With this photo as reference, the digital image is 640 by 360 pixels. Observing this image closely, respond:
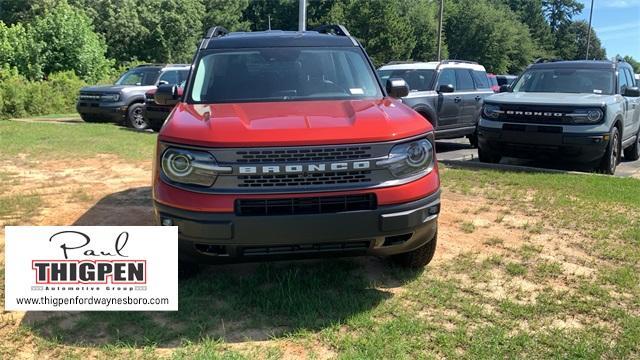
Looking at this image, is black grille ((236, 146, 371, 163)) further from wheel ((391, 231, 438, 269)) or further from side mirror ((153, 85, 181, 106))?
side mirror ((153, 85, 181, 106))

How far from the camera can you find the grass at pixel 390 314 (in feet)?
10.6

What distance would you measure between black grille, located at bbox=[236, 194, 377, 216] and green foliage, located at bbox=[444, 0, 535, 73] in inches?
2799

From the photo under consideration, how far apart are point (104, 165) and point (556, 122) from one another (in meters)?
6.87

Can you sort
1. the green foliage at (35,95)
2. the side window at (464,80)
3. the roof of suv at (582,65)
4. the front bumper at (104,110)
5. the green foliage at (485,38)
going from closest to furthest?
the roof of suv at (582,65) → the side window at (464,80) → the front bumper at (104,110) → the green foliage at (35,95) → the green foliage at (485,38)

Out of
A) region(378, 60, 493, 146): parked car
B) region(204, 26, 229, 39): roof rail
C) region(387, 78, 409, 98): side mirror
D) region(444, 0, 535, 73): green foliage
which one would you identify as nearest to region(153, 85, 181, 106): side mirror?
region(204, 26, 229, 39): roof rail

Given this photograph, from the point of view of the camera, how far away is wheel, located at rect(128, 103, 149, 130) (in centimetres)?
1513

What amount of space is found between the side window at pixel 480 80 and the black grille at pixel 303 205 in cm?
968

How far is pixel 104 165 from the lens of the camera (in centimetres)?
884

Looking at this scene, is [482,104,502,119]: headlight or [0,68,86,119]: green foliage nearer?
[482,104,502,119]: headlight

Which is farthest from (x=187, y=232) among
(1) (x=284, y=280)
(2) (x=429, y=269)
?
(2) (x=429, y=269)

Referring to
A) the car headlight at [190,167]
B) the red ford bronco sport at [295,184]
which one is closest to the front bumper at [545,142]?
the red ford bronco sport at [295,184]

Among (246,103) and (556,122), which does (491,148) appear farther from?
(246,103)

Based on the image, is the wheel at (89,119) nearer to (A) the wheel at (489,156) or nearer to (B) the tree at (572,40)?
(A) the wheel at (489,156)

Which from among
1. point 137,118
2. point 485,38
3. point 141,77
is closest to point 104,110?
point 137,118
